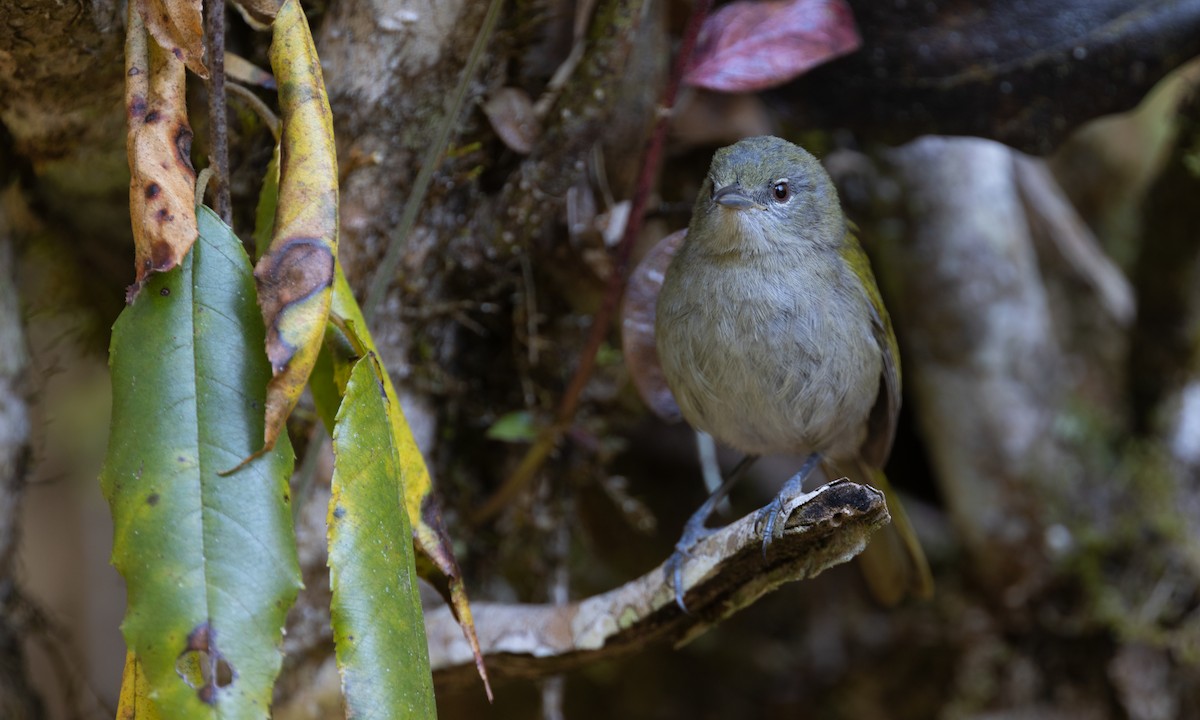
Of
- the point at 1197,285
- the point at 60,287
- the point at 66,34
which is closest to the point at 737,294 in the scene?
the point at 66,34

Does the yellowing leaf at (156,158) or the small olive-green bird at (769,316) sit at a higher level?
the yellowing leaf at (156,158)

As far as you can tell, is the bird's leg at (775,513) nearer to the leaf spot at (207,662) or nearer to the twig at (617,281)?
the twig at (617,281)

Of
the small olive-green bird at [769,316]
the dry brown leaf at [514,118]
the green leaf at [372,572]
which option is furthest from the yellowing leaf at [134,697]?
the dry brown leaf at [514,118]

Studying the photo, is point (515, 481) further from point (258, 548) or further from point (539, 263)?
point (258, 548)

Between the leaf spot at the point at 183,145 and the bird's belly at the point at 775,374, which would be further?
the bird's belly at the point at 775,374

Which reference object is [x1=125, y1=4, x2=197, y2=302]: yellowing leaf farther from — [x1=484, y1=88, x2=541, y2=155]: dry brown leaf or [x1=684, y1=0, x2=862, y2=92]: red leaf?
[x1=684, y1=0, x2=862, y2=92]: red leaf

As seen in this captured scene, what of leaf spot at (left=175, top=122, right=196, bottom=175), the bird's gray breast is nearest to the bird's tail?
the bird's gray breast
